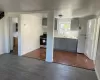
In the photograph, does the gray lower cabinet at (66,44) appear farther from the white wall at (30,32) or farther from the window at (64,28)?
the white wall at (30,32)

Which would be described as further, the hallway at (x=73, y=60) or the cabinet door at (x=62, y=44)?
the cabinet door at (x=62, y=44)

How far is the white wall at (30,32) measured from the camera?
536cm

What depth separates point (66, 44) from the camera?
6.49 m

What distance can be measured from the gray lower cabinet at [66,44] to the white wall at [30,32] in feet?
4.56

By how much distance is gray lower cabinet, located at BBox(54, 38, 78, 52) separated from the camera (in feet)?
20.7

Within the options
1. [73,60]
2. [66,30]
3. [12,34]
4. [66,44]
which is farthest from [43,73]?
[66,30]

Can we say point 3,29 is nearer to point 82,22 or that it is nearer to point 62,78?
point 62,78

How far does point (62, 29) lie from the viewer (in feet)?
23.7

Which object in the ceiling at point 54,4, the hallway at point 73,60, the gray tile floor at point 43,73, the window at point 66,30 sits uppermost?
the ceiling at point 54,4

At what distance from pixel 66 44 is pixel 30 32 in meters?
2.38

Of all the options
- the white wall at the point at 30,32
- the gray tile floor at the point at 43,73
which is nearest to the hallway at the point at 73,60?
the gray tile floor at the point at 43,73

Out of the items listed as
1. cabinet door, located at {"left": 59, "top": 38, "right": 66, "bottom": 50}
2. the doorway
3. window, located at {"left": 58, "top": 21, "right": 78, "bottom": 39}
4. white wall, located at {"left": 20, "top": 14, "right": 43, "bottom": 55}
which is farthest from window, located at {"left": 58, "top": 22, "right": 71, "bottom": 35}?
the doorway

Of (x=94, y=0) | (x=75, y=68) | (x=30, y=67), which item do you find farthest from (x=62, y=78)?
(x=94, y=0)

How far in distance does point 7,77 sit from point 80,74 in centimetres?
235
